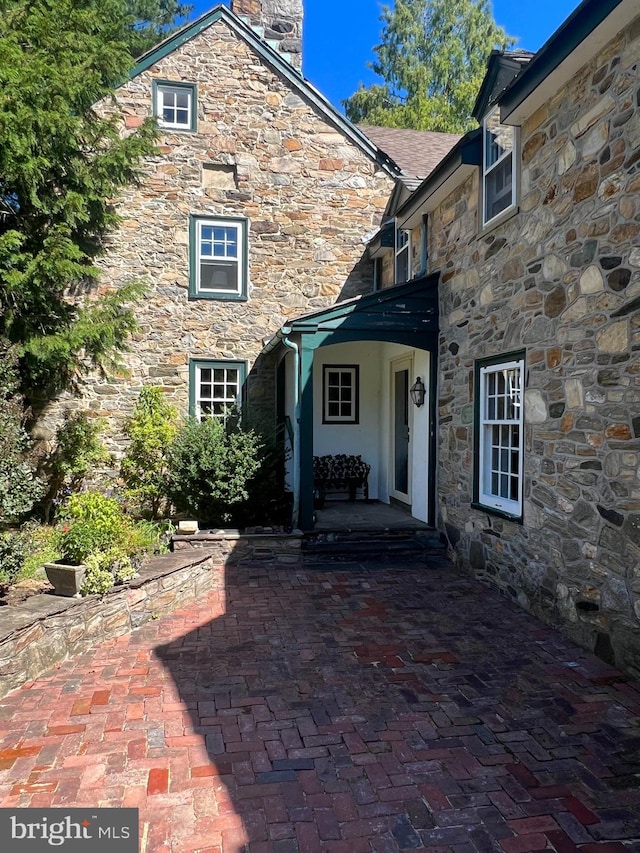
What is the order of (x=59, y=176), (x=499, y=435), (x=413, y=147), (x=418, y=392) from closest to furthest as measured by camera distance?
(x=499, y=435) < (x=418, y=392) < (x=59, y=176) < (x=413, y=147)

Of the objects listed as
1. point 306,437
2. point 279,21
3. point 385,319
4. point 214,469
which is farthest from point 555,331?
point 279,21

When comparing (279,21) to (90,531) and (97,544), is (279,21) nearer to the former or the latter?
(90,531)

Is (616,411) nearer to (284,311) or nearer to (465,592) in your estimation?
(465,592)

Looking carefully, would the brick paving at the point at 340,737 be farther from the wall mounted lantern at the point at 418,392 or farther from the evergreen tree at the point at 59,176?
the evergreen tree at the point at 59,176

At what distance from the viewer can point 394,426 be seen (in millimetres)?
10656

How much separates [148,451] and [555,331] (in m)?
7.14

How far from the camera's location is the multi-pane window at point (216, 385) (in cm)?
1071

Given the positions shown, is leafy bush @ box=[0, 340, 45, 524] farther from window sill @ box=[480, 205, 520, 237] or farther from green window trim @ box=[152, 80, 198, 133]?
window sill @ box=[480, 205, 520, 237]

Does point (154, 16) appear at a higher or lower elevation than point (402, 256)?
higher

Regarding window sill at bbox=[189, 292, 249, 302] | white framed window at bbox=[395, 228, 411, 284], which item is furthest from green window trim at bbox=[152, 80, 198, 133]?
white framed window at bbox=[395, 228, 411, 284]

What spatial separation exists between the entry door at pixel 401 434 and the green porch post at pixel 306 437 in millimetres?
2249

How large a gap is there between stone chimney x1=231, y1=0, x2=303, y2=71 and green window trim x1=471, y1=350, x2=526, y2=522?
864cm

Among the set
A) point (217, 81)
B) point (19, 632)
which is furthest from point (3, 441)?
point (217, 81)

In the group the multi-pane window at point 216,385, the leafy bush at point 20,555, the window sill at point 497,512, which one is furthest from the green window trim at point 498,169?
the leafy bush at point 20,555
